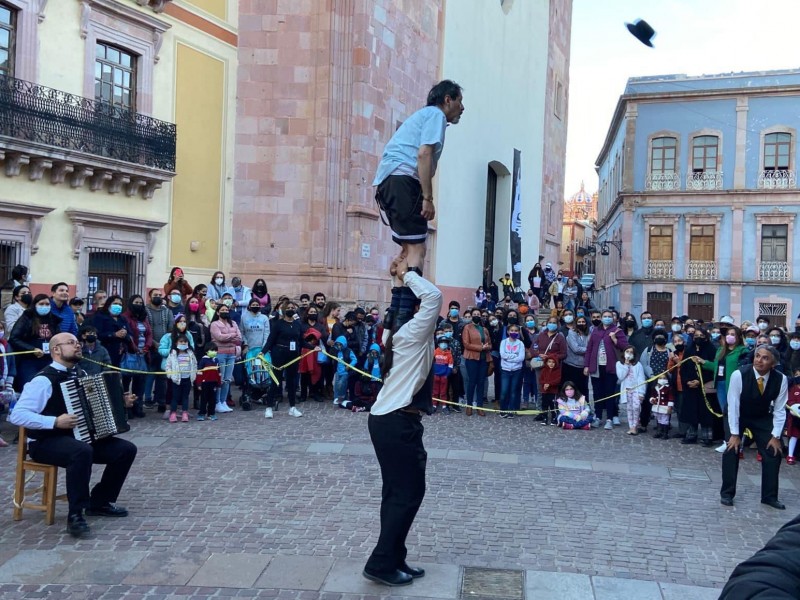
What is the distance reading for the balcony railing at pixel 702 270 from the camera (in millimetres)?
40750

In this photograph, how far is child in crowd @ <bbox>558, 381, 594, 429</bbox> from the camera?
42.3 feet

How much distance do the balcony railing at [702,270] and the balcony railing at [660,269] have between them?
0.88m

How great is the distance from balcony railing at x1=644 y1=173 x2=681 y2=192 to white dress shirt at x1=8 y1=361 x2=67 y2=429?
1569 inches

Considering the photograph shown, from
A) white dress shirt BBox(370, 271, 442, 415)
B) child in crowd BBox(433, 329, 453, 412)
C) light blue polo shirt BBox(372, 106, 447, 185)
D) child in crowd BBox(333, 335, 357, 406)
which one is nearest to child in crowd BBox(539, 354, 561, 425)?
child in crowd BBox(433, 329, 453, 412)

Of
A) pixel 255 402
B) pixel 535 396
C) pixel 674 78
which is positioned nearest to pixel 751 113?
pixel 674 78

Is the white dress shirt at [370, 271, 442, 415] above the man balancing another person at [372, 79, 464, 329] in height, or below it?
below

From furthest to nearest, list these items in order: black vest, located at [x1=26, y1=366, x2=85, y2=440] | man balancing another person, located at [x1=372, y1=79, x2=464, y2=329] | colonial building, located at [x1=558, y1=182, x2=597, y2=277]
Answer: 1. colonial building, located at [x1=558, y1=182, x2=597, y2=277]
2. black vest, located at [x1=26, y1=366, x2=85, y2=440]
3. man balancing another person, located at [x1=372, y1=79, x2=464, y2=329]

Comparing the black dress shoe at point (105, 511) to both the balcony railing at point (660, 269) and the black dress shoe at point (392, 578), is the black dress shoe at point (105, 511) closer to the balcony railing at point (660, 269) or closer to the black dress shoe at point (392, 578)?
the black dress shoe at point (392, 578)

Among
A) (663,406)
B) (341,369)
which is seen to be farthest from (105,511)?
(663,406)

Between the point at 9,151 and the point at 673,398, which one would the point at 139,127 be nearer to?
the point at 9,151

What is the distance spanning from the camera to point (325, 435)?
11289mm

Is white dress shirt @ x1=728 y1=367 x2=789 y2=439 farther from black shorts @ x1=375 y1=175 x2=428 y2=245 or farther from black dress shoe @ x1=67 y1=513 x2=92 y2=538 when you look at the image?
black dress shoe @ x1=67 y1=513 x2=92 y2=538

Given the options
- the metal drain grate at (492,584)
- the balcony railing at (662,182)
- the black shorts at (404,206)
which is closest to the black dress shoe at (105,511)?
the metal drain grate at (492,584)

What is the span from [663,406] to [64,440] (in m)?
8.87
